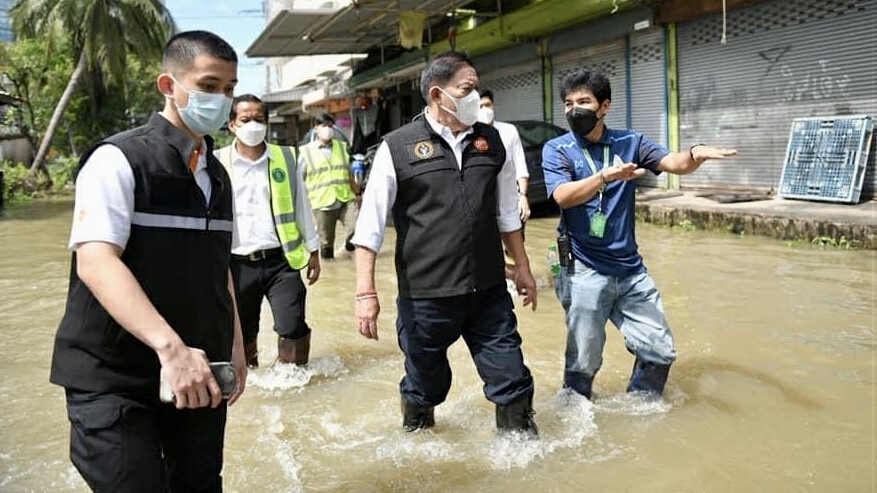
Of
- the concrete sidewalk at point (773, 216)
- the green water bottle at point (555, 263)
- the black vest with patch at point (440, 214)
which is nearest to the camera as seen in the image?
the black vest with patch at point (440, 214)

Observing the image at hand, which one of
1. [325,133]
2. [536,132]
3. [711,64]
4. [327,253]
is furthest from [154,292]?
[711,64]

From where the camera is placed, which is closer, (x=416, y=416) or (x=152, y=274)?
(x=152, y=274)

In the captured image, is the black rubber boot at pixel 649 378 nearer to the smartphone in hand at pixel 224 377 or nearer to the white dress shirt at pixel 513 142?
the white dress shirt at pixel 513 142

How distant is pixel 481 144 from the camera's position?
340 centimetres

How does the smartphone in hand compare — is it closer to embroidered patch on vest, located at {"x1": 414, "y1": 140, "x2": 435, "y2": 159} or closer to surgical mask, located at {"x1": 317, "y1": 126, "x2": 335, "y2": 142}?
embroidered patch on vest, located at {"x1": 414, "y1": 140, "x2": 435, "y2": 159}

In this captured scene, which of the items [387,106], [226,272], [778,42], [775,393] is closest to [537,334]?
[775,393]

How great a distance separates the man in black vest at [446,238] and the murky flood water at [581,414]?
43 centimetres

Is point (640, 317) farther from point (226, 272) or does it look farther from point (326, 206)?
point (326, 206)

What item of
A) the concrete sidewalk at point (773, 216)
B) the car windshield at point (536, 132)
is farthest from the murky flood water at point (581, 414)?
the car windshield at point (536, 132)

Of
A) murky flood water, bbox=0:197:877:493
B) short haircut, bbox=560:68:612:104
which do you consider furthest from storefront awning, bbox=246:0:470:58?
short haircut, bbox=560:68:612:104

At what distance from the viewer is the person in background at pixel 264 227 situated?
451 cm

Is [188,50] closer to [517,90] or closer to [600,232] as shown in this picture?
Answer: [600,232]

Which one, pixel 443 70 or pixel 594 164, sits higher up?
pixel 443 70

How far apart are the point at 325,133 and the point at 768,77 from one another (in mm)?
6453
